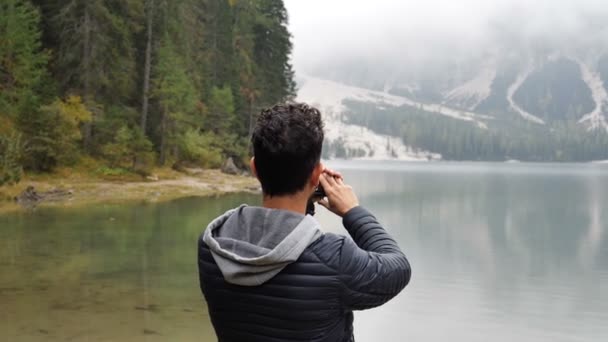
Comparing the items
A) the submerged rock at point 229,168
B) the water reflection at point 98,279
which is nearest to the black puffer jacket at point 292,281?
the water reflection at point 98,279

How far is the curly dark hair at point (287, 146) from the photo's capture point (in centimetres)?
205

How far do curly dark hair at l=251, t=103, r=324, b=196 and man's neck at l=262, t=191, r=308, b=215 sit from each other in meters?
0.02

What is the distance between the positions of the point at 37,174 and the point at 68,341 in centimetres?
2125

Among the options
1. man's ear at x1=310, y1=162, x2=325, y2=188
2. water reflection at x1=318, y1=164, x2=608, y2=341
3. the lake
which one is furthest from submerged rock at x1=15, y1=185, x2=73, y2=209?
man's ear at x1=310, y1=162, x2=325, y2=188

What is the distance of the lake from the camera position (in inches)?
321

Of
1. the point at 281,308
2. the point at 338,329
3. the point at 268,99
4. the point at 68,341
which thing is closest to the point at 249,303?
the point at 281,308

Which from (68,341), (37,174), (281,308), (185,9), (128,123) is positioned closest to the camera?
(281,308)

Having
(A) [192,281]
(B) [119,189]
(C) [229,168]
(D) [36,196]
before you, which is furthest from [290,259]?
(C) [229,168]

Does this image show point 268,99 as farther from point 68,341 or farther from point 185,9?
point 68,341

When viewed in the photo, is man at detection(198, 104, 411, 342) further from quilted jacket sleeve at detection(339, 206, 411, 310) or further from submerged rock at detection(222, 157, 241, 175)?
submerged rock at detection(222, 157, 241, 175)

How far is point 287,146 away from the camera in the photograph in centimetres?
205

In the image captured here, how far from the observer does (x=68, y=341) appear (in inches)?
274

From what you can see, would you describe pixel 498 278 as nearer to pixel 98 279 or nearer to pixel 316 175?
pixel 98 279

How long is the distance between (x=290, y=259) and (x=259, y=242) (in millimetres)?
139
